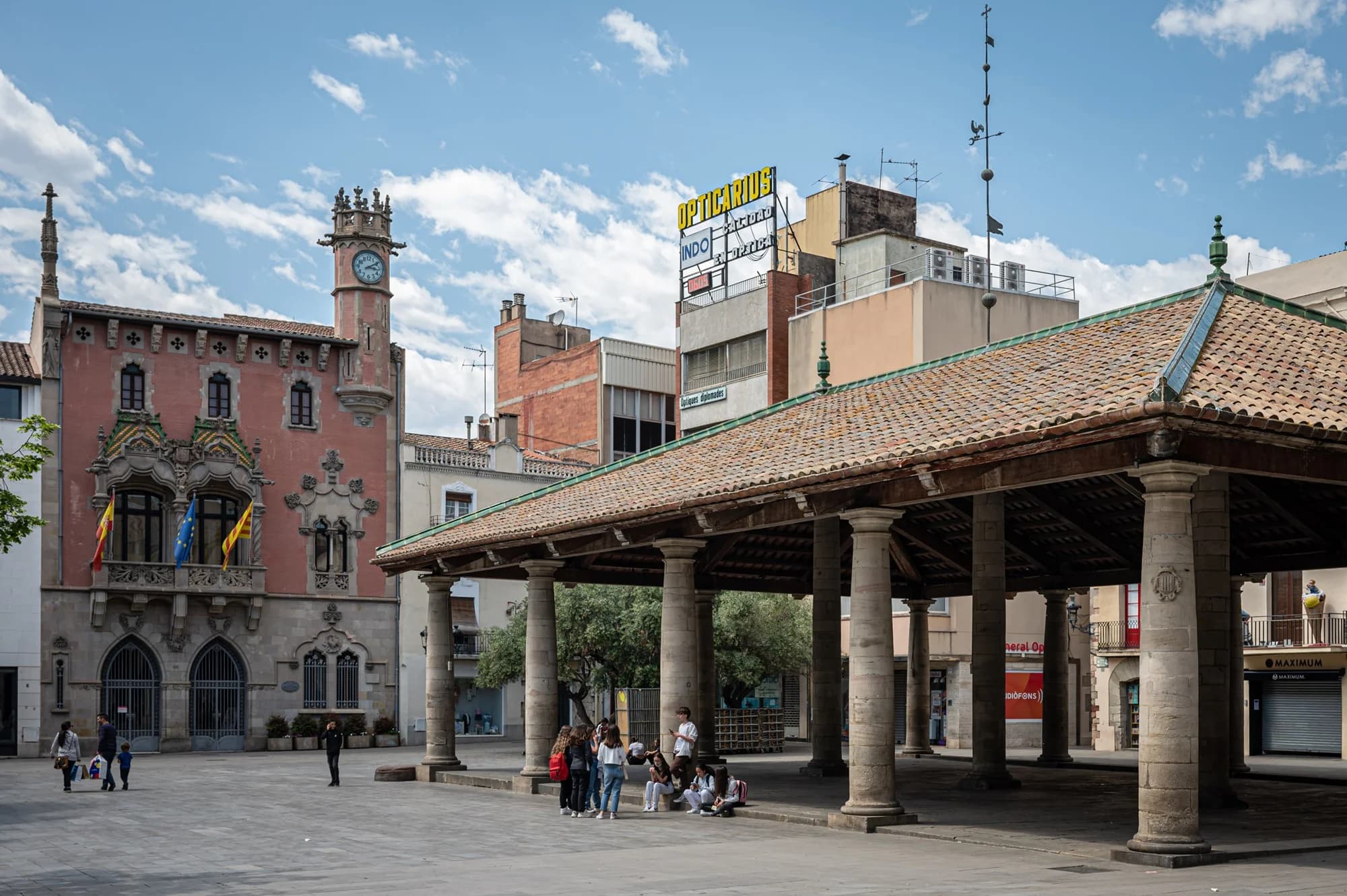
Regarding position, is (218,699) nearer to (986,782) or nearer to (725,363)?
(725,363)

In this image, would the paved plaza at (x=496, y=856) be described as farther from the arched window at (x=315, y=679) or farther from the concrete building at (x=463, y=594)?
the concrete building at (x=463, y=594)

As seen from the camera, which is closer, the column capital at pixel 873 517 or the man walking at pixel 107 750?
the column capital at pixel 873 517

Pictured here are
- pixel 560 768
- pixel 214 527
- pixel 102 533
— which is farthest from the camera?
pixel 214 527

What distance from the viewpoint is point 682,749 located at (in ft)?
84.2

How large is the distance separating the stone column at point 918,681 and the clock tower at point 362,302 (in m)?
25.9

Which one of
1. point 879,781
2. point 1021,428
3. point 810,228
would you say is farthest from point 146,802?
point 810,228

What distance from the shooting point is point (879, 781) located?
71.1ft

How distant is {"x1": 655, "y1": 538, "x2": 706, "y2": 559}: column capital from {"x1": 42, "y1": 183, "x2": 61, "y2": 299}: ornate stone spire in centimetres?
3319

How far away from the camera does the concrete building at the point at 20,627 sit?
49562mm

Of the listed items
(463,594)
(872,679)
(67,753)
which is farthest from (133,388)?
(872,679)

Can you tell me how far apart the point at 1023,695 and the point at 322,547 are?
25.6 meters

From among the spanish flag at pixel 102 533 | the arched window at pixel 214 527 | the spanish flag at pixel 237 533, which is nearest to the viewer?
the spanish flag at pixel 102 533

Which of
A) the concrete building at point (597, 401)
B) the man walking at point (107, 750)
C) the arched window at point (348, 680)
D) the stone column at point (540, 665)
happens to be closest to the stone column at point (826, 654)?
the stone column at point (540, 665)

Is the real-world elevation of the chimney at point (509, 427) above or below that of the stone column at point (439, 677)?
above
